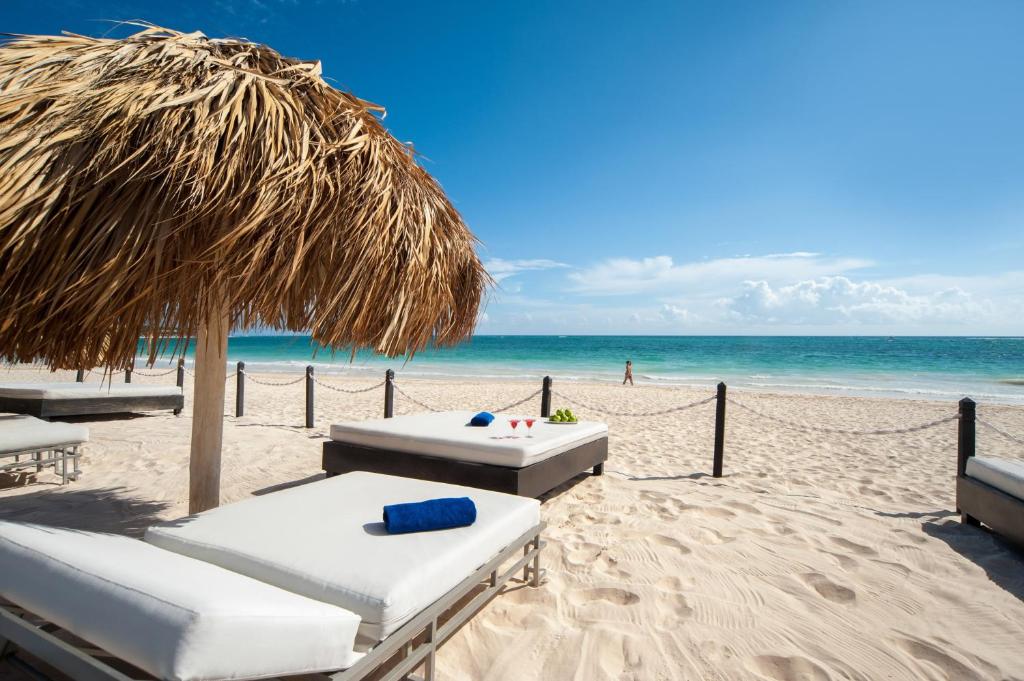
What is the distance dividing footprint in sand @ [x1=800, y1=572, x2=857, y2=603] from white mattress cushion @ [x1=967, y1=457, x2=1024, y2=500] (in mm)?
1603

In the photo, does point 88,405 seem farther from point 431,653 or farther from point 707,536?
point 707,536

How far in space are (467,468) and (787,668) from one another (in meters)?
2.28

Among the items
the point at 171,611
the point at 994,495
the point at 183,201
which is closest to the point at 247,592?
the point at 171,611

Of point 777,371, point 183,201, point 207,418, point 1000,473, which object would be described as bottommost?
point 777,371

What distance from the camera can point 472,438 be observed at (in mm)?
3957

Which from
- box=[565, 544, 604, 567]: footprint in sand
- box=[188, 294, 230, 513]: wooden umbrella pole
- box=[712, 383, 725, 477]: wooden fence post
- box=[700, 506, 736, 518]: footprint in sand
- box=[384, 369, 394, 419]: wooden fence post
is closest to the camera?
box=[188, 294, 230, 513]: wooden umbrella pole

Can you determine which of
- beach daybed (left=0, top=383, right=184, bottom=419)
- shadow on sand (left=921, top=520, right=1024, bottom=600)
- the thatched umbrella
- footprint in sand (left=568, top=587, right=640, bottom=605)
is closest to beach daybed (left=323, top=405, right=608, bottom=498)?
footprint in sand (left=568, top=587, right=640, bottom=605)

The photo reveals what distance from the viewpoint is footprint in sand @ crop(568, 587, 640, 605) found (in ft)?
8.41

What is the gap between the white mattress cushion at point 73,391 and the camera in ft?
21.9

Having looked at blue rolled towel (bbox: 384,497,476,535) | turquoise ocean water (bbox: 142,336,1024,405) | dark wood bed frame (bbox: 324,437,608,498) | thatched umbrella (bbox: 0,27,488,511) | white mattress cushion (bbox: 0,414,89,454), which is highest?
thatched umbrella (bbox: 0,27,488,511)

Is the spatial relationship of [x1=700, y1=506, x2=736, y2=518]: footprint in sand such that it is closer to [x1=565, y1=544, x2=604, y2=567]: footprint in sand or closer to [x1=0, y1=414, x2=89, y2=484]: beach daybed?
[x1=565, y1=544, x2=604, y2=567]: footprint in sand

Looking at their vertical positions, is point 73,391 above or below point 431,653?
above

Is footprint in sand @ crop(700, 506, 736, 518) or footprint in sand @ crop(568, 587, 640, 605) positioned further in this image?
footprint in sand @ crop(700, 506, 736, 518)

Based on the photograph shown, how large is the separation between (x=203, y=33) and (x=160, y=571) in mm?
2385
